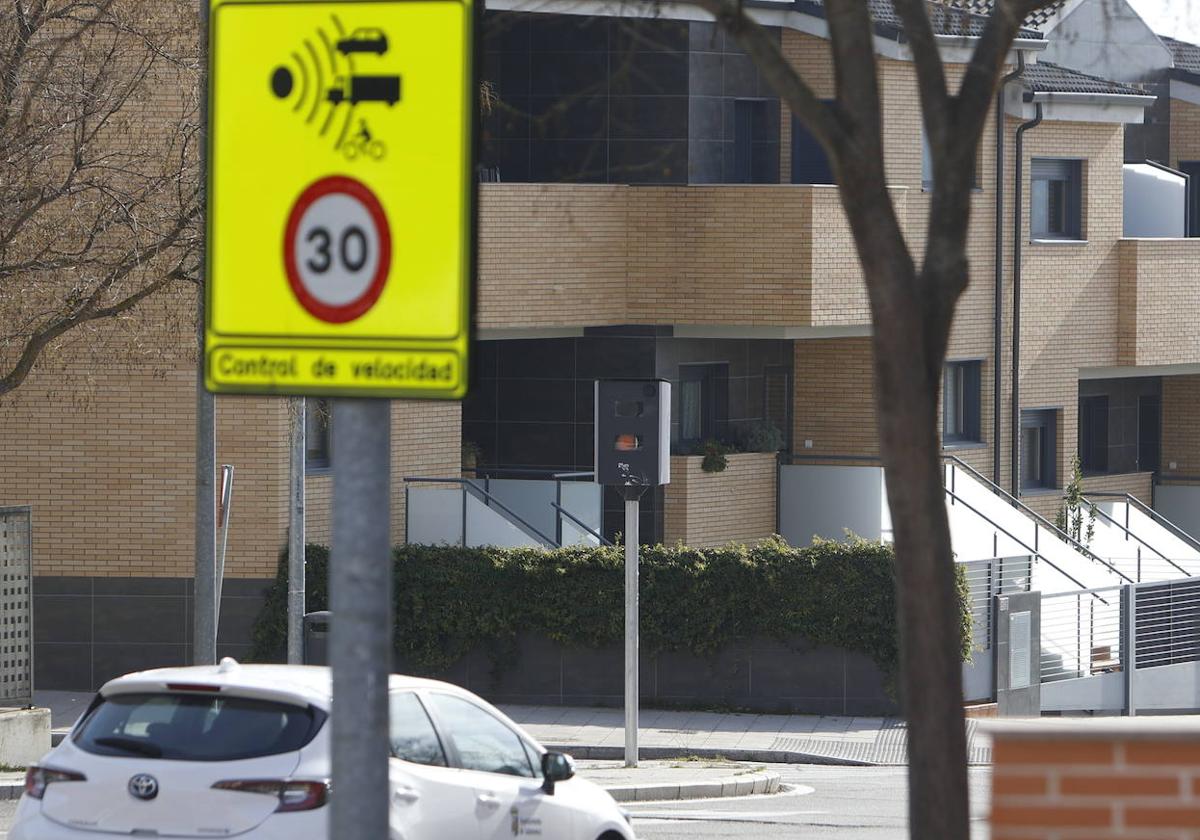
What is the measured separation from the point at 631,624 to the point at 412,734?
895 cm

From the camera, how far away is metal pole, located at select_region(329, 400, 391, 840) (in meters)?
3.47

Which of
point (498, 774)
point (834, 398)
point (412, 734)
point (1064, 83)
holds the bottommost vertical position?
point (498, 774)

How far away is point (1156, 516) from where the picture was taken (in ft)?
110

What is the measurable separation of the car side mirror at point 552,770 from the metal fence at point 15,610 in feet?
30.1

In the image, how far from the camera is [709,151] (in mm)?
26875

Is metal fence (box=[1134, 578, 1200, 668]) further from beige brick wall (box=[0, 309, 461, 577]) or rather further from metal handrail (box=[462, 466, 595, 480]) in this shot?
beige brick wall (box=[0, 309, 461, 577])

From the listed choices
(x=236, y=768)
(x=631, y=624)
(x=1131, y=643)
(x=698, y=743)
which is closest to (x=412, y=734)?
(x=236, y=768)

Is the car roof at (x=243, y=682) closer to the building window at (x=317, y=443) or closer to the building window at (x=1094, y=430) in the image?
the building window at (x=317, y=443)

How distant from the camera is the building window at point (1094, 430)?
35.4 meters

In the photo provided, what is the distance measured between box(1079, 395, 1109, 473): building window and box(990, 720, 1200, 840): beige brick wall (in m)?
31.4

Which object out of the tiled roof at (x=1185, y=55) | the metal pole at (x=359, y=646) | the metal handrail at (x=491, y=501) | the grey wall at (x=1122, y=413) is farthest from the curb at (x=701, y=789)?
the tiled roof at (x=1185, y=55)

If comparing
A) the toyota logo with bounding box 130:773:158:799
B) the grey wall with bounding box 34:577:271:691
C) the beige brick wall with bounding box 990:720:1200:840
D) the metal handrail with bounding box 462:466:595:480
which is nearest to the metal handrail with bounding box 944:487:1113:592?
the metal handrail with bounding box 462:466:595:480

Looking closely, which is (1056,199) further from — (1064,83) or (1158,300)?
(1158,300)

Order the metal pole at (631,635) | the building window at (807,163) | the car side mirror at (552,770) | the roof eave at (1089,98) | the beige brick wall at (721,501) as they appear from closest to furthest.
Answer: the car side mirror at (552,770), the metal pole at (631,635), the beige brick wall at (721,501), the building window at (807,163), the roof eave at (1089,98)
